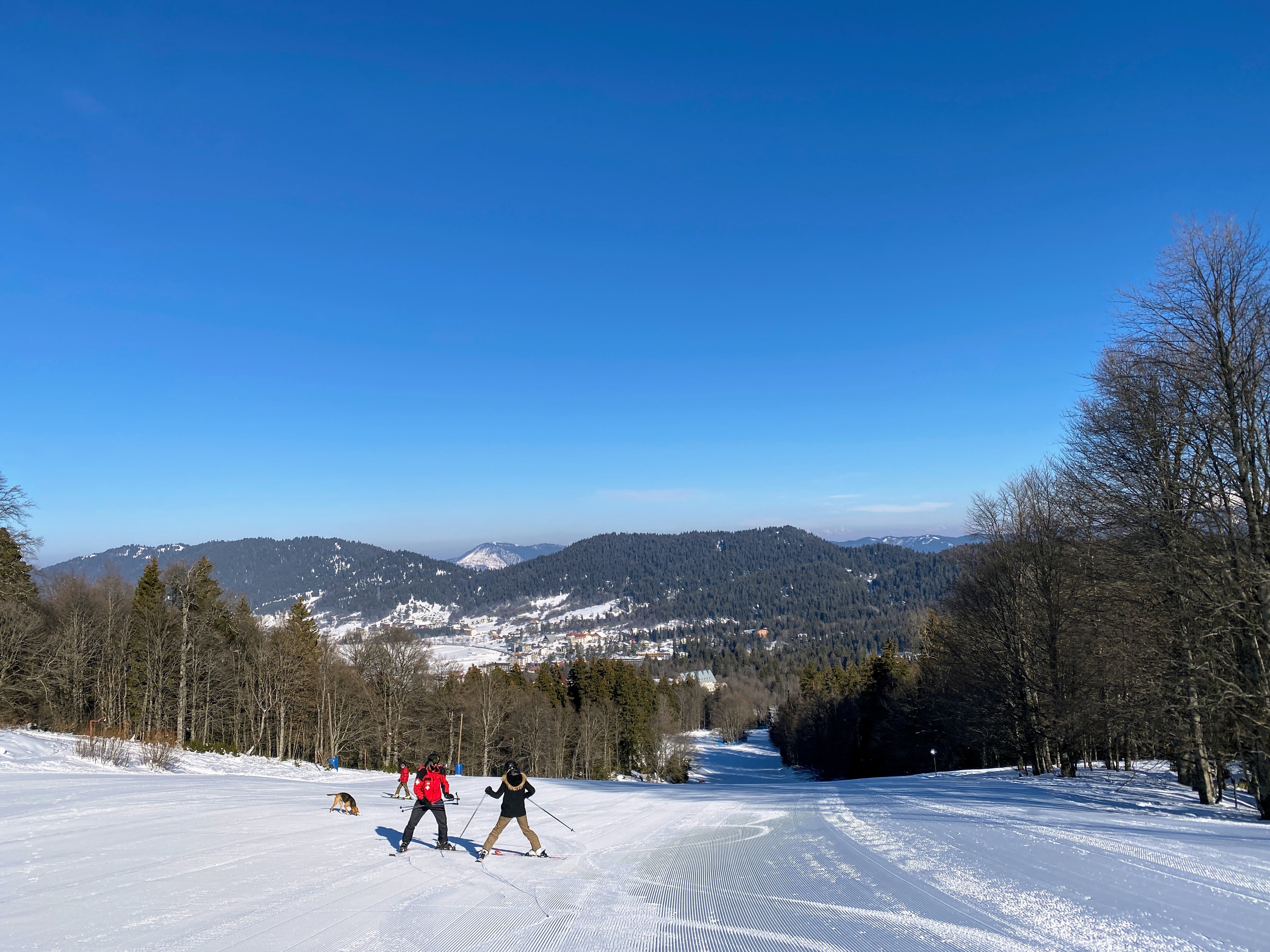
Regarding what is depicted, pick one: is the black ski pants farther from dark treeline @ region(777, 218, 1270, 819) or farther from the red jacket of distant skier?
dark treeline @ region(777, 218, 1270, 819)

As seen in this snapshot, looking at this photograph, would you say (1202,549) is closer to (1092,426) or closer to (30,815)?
(1092,426)

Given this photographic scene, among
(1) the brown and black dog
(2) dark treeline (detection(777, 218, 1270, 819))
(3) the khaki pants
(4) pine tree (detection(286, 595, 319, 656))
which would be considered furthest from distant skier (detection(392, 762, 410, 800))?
(4) pine tree (detection(286, 595, 319, 656))

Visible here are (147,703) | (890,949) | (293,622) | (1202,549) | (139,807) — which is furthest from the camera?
(293,622)

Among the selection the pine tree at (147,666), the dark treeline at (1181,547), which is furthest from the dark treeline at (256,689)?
the dark treeline at (1181,547)

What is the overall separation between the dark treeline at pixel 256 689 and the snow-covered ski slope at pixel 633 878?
51.0 ft

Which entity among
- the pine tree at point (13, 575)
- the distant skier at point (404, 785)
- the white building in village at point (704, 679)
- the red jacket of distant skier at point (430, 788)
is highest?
the pine tree at point (13, 575)

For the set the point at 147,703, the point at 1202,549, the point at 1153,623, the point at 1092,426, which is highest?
the point at 1092,426

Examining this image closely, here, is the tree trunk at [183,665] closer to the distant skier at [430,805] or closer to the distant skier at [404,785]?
the distant skier at [404,785]

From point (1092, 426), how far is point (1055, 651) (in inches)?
476

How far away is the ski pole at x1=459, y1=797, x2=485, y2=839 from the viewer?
13.0 meters

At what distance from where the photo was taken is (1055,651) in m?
24.6

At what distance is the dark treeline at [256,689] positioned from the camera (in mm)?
33812

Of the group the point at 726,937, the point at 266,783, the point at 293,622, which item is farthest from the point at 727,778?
the point at 726,937

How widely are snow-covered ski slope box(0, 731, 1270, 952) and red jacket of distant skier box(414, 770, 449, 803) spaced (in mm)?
848
